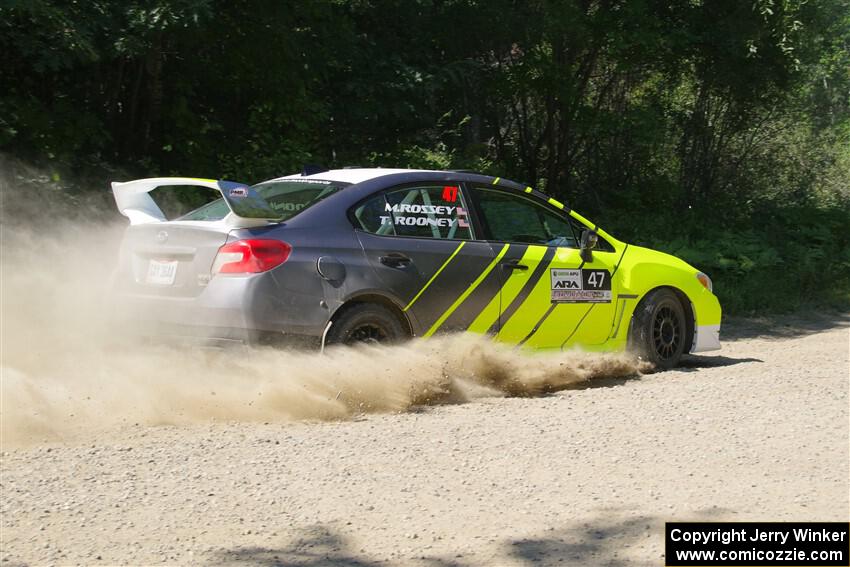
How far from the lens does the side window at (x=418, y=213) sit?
8.12 m

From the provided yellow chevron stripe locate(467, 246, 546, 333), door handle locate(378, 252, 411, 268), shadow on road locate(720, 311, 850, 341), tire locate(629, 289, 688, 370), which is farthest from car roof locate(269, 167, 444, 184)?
shadow on road locate(720, 311, 850, 341)

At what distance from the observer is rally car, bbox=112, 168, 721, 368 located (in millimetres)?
7504

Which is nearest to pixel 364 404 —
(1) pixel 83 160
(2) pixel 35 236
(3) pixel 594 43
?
(2) pixel 35 236

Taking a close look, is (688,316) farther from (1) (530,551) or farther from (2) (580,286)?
(1) (530,551)

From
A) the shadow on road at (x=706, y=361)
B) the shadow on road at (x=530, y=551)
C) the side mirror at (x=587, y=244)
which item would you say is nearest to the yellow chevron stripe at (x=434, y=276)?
the side mirror at (x=587, y=244)

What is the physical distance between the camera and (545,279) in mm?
8789

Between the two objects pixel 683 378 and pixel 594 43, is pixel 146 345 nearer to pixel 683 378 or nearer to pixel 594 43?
A: pixel 683 378

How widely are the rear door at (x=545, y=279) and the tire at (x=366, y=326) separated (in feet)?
3.20

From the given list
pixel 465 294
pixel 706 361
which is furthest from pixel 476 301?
A: pixel 706 361

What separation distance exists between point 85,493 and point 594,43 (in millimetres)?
13822

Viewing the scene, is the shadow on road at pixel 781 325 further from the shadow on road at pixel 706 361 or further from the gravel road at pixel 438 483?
the gravel road at pixel 438 483

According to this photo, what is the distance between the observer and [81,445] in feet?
21.4

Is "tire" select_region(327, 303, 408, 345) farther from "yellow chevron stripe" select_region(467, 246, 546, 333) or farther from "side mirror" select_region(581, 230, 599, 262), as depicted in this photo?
"side mirror" select_region(581, 230, 599, 262)

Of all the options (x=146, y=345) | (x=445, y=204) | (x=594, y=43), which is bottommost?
(x=146, y=345)
